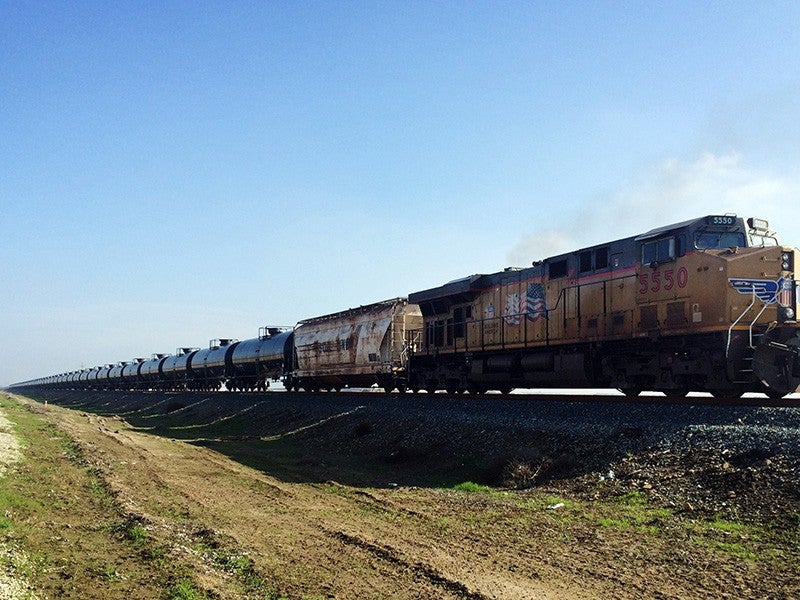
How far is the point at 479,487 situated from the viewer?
42.6 feet

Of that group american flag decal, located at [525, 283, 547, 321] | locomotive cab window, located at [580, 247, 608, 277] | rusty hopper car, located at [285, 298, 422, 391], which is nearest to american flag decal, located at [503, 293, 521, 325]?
american flag decal, located at [525, 283, 547, 321]

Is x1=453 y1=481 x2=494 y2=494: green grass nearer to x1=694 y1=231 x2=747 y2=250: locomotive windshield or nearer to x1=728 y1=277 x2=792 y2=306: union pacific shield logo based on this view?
x1=728 y1=277 x2=792 y2=306: union pacific shield logo

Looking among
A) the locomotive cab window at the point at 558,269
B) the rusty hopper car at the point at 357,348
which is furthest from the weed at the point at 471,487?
the rusty hopper car at the point at 357,348

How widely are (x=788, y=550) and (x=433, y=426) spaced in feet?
35.5

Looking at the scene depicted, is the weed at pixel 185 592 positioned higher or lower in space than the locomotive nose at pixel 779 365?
lower

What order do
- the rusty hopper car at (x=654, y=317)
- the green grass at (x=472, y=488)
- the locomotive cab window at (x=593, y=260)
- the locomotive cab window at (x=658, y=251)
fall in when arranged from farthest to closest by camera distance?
the locomotive cab window at (x=593, y=260) < the locomotive cab window at (x=658, y=251) < the rusty hopper car at (x=654, y=317) < the green grass at (x=472, y=488)

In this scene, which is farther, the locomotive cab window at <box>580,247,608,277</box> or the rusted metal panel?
the rusted metal panel

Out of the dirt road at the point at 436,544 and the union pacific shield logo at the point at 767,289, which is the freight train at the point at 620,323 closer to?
the union pacific shield logo at the point at 767,289

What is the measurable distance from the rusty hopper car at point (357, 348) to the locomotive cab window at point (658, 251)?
41.0ft

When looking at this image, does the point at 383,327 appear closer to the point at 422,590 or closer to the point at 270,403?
the point at 270,403

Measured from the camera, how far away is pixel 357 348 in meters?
31.4

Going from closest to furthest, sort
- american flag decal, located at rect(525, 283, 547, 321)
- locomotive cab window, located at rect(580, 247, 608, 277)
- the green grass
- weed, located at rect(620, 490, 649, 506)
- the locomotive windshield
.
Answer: weed, located at rect(620, 490, 649, 506) < the green grass < the locomotive windshield < locomotive cab window, located at rect(580, 247, 608, 277) < american flag decal, located at rect(525, 283, 547, 321)

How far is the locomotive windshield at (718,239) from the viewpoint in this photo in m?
15.2

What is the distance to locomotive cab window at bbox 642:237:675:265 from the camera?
15.8 meters
